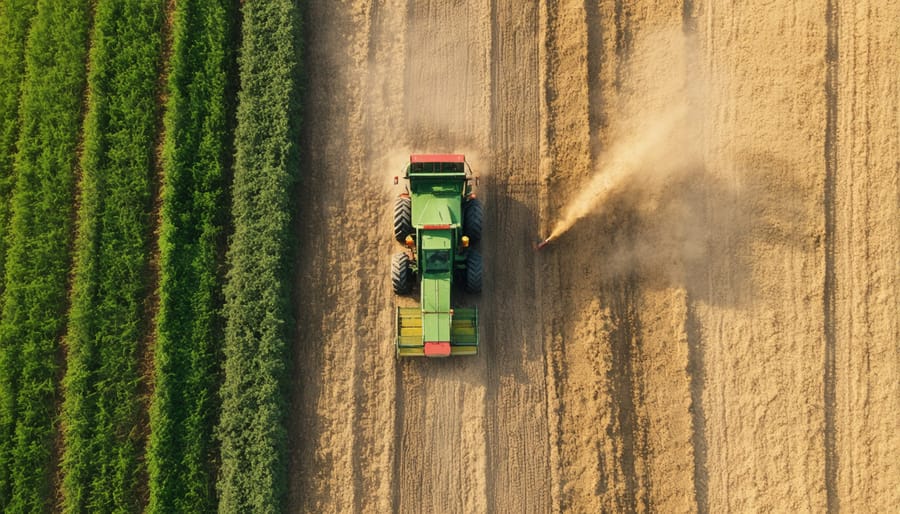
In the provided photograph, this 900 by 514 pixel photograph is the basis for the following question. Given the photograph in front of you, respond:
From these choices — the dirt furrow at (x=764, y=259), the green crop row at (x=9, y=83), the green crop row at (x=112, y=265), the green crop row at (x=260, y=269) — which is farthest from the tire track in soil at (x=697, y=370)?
Result: the green crop row at (x=9, y=83)

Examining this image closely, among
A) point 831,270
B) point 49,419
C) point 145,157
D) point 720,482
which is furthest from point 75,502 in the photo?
point 831,270

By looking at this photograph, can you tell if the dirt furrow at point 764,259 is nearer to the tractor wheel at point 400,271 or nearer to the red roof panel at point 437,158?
the red roof panel at point 437,158

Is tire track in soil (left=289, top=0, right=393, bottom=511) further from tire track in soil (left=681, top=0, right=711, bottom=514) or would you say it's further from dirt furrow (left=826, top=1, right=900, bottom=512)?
dirt furrow (left=826, top=1, right=900, bottom=512)

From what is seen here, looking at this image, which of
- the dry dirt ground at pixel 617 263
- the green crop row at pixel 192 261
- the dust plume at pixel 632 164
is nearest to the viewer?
the green crop row at pixel 192 261

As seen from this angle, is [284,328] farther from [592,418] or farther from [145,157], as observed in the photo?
[592,418]

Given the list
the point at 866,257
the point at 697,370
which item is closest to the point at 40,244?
the point at 697,370

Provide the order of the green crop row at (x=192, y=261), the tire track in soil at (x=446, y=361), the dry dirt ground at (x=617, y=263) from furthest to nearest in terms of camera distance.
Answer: the dry dirt ground at (x=617, y=263), the tire track in soil at (x=446, y=361), the green crop row at (x=192, y=261)

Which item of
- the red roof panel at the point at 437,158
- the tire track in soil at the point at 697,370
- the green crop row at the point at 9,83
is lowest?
the tire track in soil at the point at 697,370
